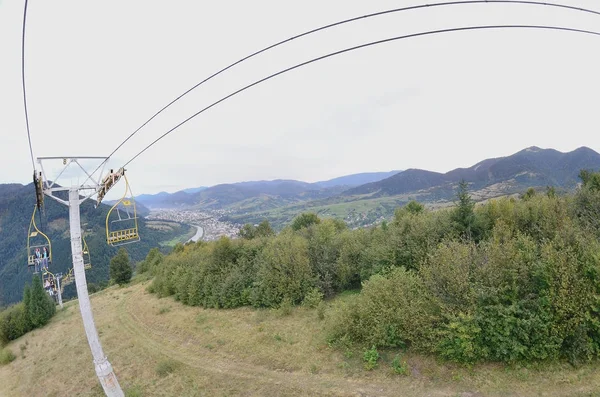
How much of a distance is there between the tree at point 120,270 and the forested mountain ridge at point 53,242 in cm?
1735

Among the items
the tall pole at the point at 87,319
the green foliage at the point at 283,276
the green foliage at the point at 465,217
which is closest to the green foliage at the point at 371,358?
the green foliage at the point at 283,276

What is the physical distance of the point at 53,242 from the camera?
3499 inches

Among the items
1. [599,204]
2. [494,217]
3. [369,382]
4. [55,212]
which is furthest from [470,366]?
[55,212]

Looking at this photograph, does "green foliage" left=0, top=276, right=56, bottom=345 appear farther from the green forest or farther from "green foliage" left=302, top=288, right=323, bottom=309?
Result: "green foliage" left=302, top=288, right=323, bottom=309

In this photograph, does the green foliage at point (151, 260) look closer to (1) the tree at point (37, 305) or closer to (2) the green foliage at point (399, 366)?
(1) the tree at point (37, 305)

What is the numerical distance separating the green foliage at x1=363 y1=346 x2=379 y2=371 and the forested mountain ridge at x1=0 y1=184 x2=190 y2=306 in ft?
192

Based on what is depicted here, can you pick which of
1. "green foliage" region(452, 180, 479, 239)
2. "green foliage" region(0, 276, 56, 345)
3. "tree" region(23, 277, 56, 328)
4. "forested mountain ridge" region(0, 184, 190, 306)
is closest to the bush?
"green foliage" region(452, 180, 479, 239)

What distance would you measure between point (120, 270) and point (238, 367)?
123 ft

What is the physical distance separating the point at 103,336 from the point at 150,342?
479cm

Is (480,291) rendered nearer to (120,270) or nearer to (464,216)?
(464,216)

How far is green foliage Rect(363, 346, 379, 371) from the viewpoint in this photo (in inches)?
418

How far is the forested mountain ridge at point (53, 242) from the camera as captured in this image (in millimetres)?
72250

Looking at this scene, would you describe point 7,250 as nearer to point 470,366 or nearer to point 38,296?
point 38,296

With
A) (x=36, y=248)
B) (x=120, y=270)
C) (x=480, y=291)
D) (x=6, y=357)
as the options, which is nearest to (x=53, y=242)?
(x=120, y=270)
